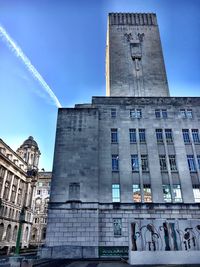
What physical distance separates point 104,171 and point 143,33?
3316cm

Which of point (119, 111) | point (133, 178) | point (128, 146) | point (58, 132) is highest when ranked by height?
point (119, 111)

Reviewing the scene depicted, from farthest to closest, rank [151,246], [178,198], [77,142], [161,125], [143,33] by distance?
[143,33], [161,125], [77,142], [178,198], [151,246]

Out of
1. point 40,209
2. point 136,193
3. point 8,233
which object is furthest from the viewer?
point 40,209

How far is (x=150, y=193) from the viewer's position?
2720 cm

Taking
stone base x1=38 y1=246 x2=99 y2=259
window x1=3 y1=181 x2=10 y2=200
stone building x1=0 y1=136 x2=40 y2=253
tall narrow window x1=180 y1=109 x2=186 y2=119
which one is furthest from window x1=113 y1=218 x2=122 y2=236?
window x1=3 y1=181 x2=10 y2=200

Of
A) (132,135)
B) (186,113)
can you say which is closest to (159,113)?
(186,113)

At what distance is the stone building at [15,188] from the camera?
5475 centimetres

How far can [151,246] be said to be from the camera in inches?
686

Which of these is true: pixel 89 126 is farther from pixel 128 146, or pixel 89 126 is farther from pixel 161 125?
pixel 161 125

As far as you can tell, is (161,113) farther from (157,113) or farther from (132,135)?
(132,135)

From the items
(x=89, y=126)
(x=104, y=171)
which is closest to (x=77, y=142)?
(x=89, y=126)

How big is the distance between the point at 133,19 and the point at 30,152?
55478 millimetres

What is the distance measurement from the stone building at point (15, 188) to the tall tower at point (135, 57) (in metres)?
34.8

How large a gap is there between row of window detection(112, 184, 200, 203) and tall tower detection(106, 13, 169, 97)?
1815 cm
